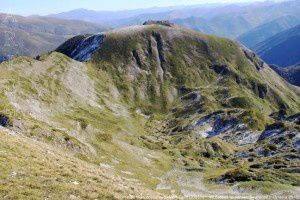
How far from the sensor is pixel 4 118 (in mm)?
95688

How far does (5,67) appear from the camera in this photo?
623 feet

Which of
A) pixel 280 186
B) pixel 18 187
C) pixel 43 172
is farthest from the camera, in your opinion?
pixel 280 186

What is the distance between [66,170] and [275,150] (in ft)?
381

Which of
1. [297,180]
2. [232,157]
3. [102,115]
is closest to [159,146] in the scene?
[232,157]

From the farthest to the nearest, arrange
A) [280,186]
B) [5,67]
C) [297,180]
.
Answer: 1. [5,67]
2. [297,180]
3. [280,186]

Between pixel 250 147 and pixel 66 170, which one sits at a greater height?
pixel 66 170

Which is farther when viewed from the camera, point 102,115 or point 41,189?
point 102,115

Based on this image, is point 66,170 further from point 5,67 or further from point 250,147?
point 5,67

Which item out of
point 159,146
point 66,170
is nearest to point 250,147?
point 159,146

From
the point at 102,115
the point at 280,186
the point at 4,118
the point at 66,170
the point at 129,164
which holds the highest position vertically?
the point at 66,170

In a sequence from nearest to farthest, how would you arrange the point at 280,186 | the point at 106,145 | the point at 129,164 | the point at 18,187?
the point at 18,187 < the point at 280,186 < the point at 129,164 < the point at 106,145

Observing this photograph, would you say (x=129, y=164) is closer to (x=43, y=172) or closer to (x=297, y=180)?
(x=297, y=180)

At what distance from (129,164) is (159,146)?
1993 inches

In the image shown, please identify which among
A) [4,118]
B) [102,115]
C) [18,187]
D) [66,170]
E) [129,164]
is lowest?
[102,115]
